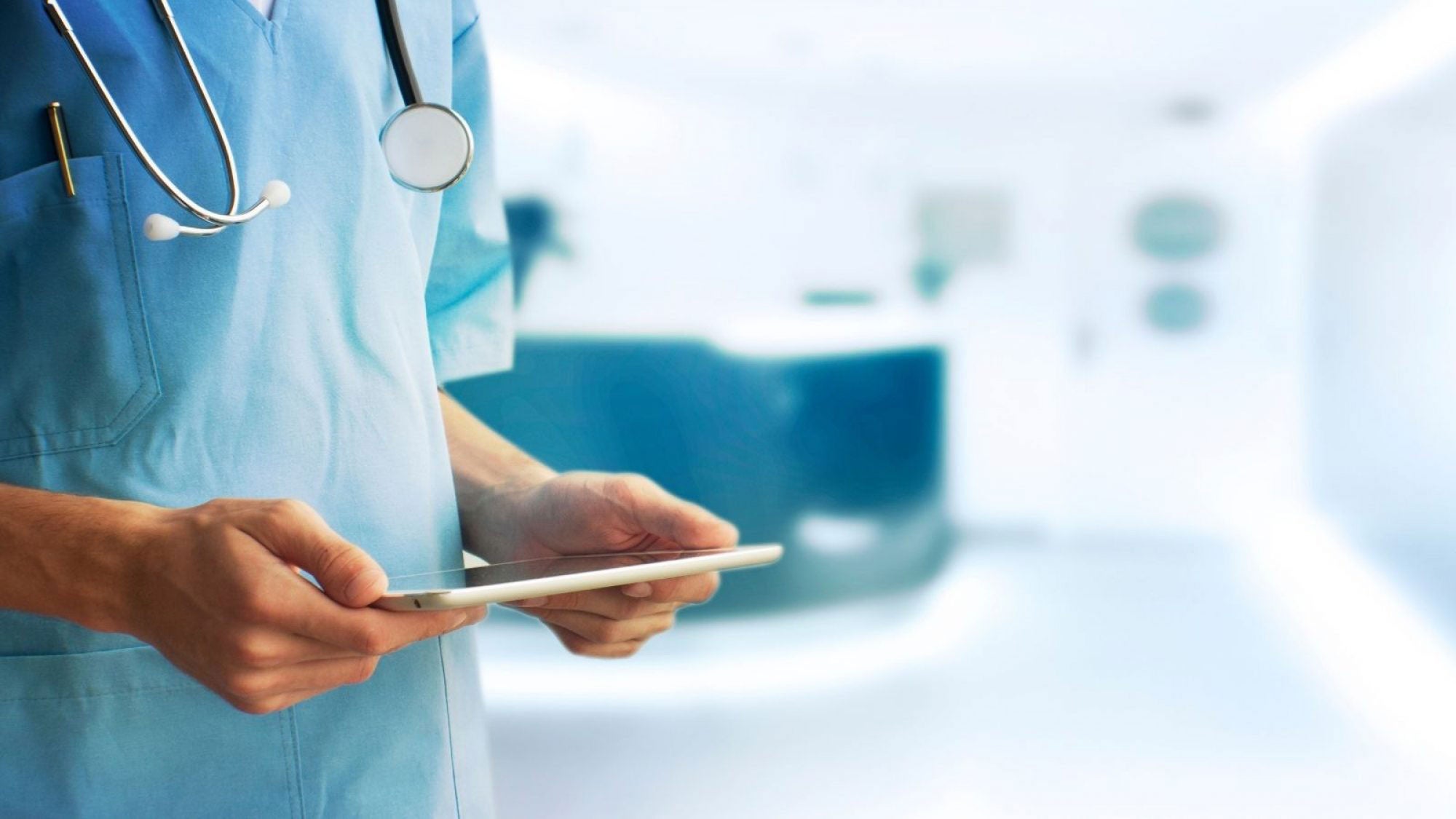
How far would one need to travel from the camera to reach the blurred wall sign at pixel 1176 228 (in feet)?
11.6

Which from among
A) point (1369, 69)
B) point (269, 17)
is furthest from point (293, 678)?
point (1369, 69)

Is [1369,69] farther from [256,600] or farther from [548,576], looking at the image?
[256,600]

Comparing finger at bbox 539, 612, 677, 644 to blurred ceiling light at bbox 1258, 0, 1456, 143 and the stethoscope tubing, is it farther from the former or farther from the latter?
blurred ceiling light at bbox 1258, 0, 1456, 143

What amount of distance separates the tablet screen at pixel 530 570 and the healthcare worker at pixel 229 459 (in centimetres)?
2

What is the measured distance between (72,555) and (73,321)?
0.43ft

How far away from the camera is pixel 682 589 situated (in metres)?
0.62

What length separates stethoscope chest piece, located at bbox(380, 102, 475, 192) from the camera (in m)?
0.60

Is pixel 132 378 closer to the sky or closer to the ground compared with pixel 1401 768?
closer to the sky

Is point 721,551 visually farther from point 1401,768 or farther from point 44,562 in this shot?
point 1401,768

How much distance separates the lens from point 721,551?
1.94 feet

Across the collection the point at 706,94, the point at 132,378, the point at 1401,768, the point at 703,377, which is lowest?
the point at 1401,768

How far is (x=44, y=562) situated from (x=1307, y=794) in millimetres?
2212

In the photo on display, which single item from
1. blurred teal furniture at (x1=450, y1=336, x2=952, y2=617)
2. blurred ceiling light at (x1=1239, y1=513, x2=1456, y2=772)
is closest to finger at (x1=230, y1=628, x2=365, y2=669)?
Result: blurred teal furniture at (x1=450, y1=336, x2=952, y2=617)

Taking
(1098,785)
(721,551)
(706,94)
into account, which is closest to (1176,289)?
(706,94)
